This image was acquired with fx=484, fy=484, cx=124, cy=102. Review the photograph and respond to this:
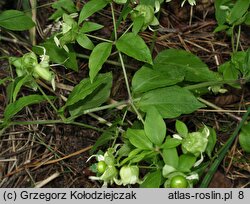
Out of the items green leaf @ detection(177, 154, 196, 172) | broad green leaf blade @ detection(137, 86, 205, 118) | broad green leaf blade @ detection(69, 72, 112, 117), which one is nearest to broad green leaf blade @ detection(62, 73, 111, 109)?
broad green leaf blade @ detection(69, 72, 112, 117)

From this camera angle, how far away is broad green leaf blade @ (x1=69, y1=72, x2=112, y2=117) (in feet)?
6.13

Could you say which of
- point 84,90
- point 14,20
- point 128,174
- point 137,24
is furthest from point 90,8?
point 128,174

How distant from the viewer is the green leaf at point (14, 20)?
2.03 m

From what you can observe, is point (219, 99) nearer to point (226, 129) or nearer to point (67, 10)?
point (226, 129)

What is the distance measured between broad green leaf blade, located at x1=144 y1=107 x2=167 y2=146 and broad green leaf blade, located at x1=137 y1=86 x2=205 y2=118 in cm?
13

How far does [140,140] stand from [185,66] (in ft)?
1.51

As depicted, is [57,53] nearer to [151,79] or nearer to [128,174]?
[151,79]

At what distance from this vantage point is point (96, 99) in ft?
6.31

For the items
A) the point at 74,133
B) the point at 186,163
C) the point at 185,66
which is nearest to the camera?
the point at 186,163
